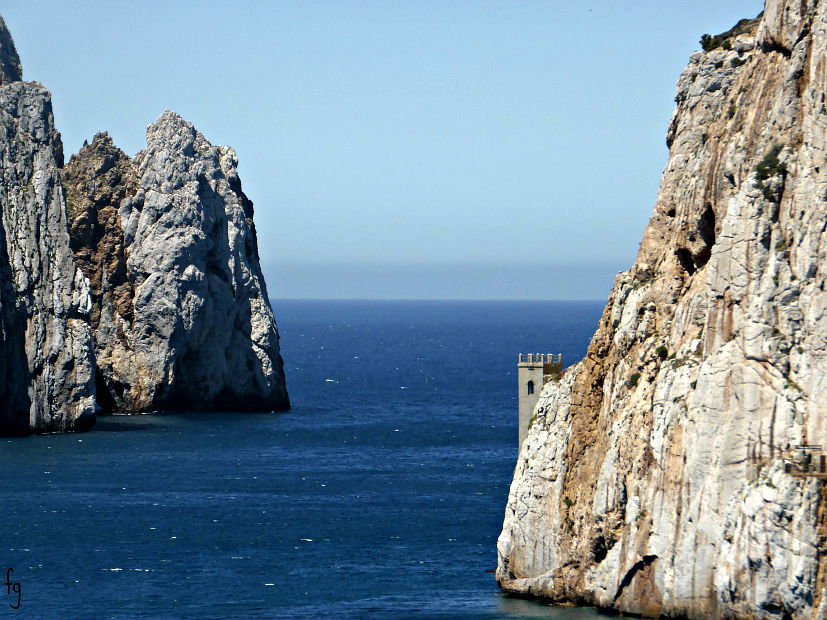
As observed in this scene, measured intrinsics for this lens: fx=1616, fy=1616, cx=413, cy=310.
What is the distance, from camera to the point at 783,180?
55.0 metres

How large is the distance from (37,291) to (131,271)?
66.2 feet

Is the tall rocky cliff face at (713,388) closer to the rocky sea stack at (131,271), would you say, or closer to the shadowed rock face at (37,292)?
the shadowed rock face at (37,292)

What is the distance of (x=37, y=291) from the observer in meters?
139

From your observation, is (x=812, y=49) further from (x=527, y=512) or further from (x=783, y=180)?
(x=527, y=512)

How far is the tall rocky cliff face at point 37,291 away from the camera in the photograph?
134 metres

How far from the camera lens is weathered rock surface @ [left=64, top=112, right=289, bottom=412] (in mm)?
155125

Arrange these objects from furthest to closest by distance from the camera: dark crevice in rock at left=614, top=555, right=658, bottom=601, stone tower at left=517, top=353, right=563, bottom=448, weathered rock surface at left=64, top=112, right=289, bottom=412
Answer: weathered rock surface at left=64, top=112, right=289, bottom=412, stone tower at left=517, top=353, right=563, bottom=448, dark crevice in rock at left=614, top=555, right=658, bottom=601

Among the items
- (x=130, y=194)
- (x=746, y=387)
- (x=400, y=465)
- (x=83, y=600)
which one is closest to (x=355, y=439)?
(x=400, y=465)

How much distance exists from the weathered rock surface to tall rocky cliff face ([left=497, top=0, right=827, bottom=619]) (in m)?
94.1

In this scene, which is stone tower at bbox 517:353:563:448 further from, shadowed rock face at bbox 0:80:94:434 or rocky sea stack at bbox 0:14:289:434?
rocky sea stack at bbox 0:14:289:434

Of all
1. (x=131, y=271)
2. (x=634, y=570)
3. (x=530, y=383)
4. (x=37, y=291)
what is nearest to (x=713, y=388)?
(x=634, y=570)

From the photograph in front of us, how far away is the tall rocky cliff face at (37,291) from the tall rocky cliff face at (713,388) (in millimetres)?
77325

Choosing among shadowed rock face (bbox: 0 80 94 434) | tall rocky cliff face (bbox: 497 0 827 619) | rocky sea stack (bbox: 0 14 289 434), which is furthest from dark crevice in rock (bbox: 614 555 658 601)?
rocky sea stack (bbox: 0 14 289 434)

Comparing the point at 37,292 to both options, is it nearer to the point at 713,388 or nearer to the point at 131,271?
the point at 131,271
